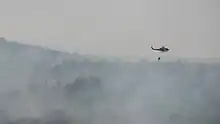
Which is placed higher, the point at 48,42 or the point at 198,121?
the point at 48,42

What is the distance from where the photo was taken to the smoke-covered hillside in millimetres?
1476

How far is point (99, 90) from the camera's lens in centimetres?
152

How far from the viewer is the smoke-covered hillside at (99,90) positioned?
148 centimetres

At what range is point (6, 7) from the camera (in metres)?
1.50

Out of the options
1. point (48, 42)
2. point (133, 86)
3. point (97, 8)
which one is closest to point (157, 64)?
point (133, 86)

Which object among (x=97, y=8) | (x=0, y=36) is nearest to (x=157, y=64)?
(x=97, y=8)

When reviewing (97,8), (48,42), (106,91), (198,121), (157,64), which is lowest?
(198,121)

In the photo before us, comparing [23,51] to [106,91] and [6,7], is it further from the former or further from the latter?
[106,91]

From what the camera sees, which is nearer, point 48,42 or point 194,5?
point 48,42

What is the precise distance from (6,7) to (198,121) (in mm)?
1060

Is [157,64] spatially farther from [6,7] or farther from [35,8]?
[6,7]

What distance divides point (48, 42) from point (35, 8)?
0.17 m

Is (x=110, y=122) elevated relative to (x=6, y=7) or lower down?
lower down

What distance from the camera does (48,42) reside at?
151 centimetres
